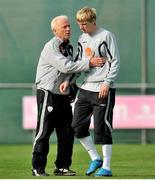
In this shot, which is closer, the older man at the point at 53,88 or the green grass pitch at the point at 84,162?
the older man at the point at 53,88

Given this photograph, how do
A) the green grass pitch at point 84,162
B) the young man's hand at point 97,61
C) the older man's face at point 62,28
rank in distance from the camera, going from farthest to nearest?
the green grass pitch at point 84,162 → the older man's face at point 62,28 → the young man's hand at point 97,61

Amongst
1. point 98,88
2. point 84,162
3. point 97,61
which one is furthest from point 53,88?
point 84,162

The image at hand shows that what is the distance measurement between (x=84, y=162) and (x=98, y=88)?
3.07 m

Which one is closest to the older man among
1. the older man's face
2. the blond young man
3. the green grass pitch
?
the older man's face

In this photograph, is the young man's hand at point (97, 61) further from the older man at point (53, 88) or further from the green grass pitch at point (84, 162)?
the green grass pitch at point (84, 162)

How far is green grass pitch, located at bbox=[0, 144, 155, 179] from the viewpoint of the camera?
436 inches

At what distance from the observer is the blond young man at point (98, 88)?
10492 mm

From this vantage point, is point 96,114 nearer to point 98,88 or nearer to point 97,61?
point 98,88

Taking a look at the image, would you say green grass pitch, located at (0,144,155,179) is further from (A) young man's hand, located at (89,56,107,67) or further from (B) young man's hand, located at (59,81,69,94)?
(A) young man's hand, located at (89,56,107,67)

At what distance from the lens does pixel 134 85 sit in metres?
18.8

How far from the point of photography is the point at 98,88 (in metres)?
10.6

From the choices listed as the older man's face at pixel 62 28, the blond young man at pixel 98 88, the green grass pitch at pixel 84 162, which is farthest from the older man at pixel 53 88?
the green grass pitch at pixel 84 162

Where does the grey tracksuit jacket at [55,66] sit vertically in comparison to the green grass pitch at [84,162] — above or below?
above

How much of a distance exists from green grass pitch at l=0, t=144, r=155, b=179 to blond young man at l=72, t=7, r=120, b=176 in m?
0.41
